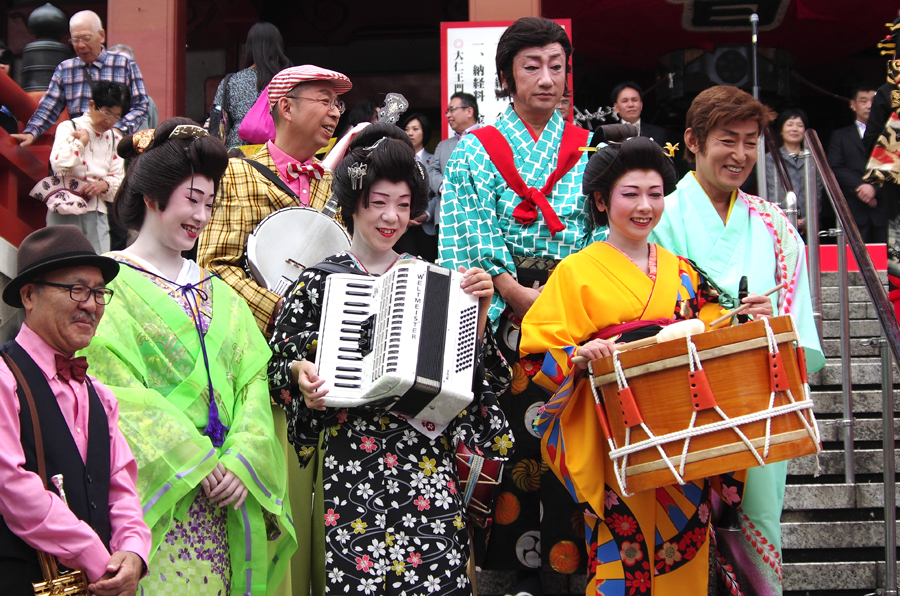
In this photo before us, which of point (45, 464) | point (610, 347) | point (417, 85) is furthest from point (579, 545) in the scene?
point (417, 85)

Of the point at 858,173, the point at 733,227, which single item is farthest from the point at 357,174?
the point at 858,173

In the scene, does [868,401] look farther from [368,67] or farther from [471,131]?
[368,67]

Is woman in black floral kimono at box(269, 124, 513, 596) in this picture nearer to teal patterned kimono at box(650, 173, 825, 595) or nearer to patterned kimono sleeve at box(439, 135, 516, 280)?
patterned kimono sleeve at box(439, 135, 516, 280)

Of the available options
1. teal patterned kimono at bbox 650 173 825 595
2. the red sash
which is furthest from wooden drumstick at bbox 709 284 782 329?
the red sash

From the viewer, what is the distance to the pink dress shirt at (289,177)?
4.23 metres

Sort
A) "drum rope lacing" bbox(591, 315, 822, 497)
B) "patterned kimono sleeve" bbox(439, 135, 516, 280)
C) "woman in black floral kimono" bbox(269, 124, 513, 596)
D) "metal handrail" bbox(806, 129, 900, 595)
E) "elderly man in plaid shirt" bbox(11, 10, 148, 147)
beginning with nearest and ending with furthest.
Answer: "drum rope lacing" bbox(591, 315, 822, 497)
"woman in black floral kimono" bbox(269, 124, 513, 596)
"patterned kimono sleeve" bbox(439, 135, 516, 280)
"metal handrail" bbox(806, 129, 900, 595)
"elderly man in plaid shirt" bbox(11, 10, 148, 147)

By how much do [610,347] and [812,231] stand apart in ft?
10.7

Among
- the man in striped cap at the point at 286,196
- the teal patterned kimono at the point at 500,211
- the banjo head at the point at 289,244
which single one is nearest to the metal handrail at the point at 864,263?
the teal patterned kimono at the point at 500,211

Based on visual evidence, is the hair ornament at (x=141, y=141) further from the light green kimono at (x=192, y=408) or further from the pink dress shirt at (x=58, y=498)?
the pink dress shirt at (x=58, y=498)

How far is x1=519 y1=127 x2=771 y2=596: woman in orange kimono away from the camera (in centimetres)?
328

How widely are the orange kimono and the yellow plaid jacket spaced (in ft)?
3.57

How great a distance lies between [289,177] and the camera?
425 cm

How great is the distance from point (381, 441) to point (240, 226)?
Result: 4.31 ft

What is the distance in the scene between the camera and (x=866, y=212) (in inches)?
324
